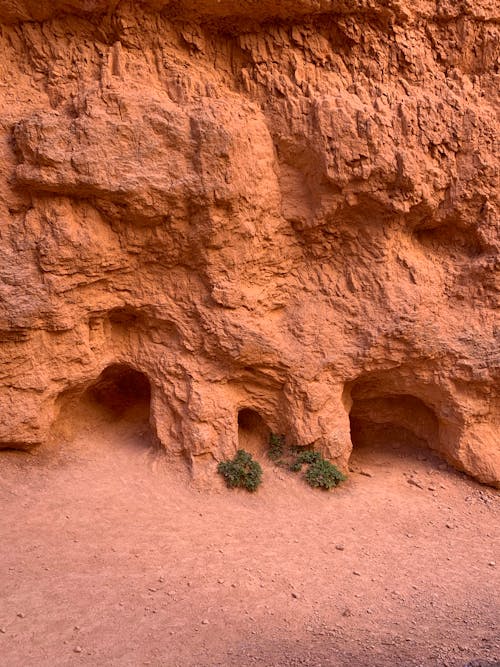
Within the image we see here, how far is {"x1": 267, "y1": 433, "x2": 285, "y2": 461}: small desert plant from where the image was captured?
6945 mm

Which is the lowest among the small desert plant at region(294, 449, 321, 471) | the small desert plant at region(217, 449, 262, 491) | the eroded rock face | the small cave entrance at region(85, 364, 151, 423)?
the small desert plant at region(217, 449, 262, 491)

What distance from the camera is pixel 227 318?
6461 mm

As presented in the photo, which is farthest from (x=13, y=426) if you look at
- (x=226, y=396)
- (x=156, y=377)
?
(x=226, y=396)

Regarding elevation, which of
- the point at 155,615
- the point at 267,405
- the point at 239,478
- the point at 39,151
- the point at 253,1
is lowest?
the point at 155,615

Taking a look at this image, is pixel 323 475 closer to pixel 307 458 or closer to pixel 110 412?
pixel 307 458

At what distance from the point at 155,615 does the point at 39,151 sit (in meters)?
4.65

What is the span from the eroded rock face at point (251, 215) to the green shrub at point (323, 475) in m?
0.26

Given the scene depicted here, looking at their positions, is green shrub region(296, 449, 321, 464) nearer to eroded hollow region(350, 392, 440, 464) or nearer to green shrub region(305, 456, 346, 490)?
green shrub region(305, 456, 346, 490)

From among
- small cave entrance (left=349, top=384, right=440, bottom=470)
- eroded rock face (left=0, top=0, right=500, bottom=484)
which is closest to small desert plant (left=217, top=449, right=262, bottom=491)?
eroded rock face (left=0, top=0, right=500, bottom=484)

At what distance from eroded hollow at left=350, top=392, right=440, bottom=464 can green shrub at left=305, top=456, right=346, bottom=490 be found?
111 cm

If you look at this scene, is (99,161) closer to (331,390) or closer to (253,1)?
(253,1)

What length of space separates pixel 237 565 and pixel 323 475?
192 centimetres

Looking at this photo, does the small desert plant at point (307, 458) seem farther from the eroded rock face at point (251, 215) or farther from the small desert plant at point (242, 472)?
the small desert plant at point (242, 472)

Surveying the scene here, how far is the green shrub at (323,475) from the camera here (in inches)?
261
